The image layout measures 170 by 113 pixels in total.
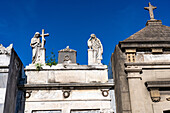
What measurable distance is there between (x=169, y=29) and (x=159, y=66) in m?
2.32

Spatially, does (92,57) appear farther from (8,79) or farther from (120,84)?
(8,79)

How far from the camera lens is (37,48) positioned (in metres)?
9.85

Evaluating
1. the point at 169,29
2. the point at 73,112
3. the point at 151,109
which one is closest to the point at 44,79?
the point at 73,112

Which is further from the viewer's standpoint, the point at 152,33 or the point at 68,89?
the point at 152,33

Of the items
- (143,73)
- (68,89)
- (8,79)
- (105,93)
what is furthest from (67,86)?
(143,73)

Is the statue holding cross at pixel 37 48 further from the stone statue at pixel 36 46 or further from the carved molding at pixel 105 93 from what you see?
the carved molding at pixel 105 93

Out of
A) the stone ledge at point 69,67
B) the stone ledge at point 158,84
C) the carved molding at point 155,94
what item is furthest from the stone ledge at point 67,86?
the carved molding at point 155,94

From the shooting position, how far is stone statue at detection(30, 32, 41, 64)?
9648 mm

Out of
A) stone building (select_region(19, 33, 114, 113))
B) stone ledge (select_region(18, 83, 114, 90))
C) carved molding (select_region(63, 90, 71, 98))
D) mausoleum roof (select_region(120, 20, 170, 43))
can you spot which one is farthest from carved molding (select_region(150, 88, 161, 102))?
carved molding (select_region(63, 90, 71, 98))

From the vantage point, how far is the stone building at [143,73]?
8.09 m

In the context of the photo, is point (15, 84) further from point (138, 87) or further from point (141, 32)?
point (141, 32)

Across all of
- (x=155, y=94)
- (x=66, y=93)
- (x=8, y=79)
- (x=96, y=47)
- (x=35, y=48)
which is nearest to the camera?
(x=8, y=79)

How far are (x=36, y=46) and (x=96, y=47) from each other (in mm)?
2735

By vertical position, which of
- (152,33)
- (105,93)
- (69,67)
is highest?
(152,33)
